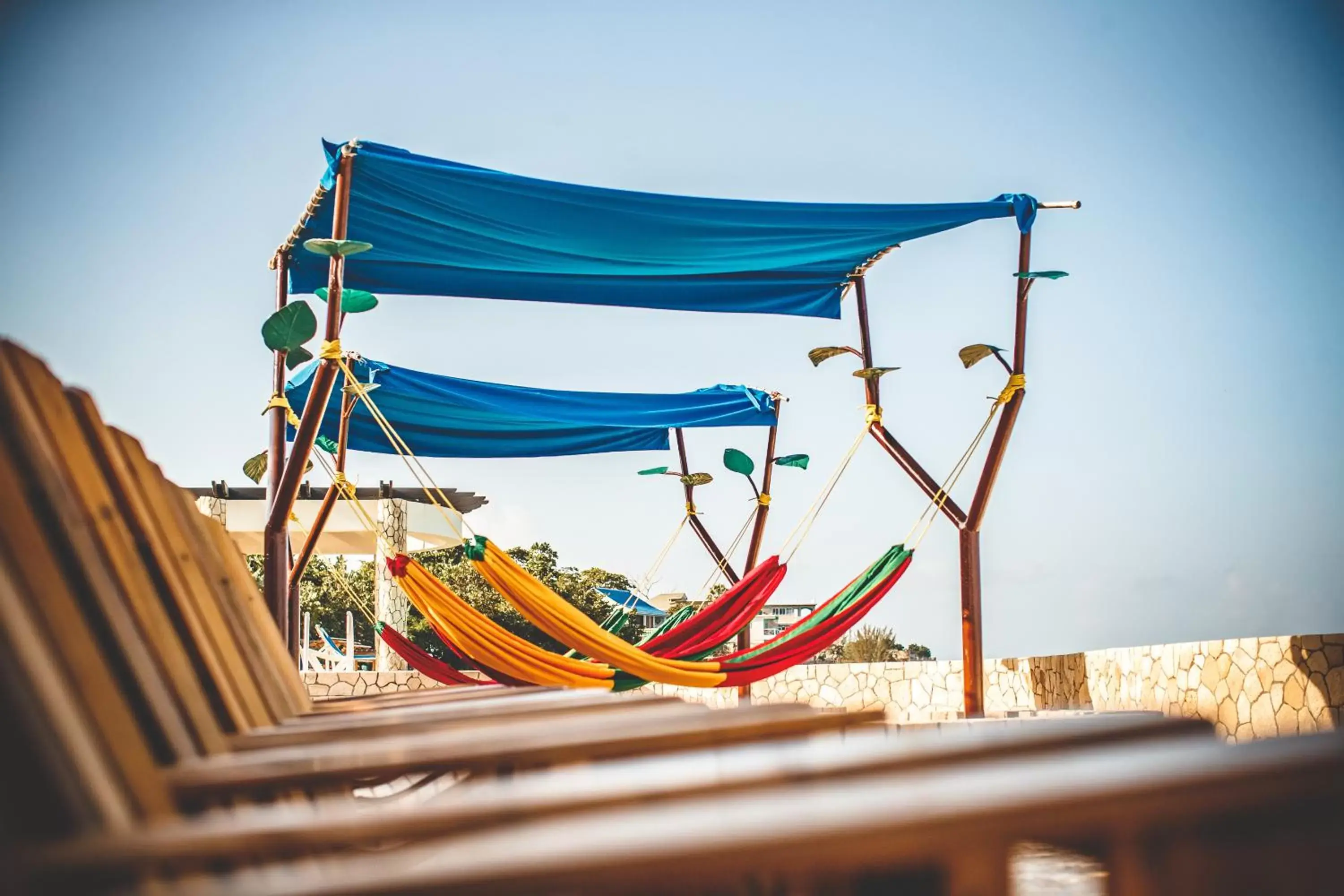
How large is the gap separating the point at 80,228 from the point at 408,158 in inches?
237

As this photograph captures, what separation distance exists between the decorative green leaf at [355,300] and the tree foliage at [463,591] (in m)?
14.1

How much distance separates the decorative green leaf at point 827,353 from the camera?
5699 mm

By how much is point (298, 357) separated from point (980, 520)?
317 centimetres

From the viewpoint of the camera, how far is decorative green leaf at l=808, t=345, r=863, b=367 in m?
5.70

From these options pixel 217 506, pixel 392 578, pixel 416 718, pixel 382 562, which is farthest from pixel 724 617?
pixel 217 506

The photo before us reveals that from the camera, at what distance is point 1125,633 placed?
1180cm

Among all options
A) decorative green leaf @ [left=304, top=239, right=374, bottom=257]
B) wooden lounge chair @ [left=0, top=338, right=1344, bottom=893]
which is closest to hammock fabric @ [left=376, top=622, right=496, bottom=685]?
decorative green leaf @ [left=304, top=239, right=374, bottom=257]

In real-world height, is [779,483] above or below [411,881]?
above

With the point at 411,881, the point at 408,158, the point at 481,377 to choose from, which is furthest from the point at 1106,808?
the point at 481,377

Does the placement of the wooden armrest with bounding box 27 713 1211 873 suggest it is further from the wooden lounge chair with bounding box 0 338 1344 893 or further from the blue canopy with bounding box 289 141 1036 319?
the blue canopy with bounding box 289 141 1036 319

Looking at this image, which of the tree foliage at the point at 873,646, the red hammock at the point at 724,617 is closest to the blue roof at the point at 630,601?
the red hammock at the point at 724,617

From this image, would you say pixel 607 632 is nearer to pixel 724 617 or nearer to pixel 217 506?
pixel 724 617

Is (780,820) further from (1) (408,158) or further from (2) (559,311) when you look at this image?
(2) (559,311)

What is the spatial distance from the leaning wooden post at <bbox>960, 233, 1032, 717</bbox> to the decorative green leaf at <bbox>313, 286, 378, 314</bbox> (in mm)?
2792
